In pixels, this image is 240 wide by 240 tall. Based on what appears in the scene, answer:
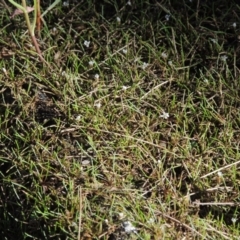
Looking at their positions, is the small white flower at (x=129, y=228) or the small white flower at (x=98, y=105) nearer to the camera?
the small white flower at (x=129, y=228)

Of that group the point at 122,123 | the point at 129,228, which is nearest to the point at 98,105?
the point at 122,123

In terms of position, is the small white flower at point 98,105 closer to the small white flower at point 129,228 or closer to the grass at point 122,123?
the grass at point 122,123

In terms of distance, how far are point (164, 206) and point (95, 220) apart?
0.22 m

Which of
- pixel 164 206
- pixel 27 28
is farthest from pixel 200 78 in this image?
pixel 27 28

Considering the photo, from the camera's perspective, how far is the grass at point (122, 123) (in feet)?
6.51

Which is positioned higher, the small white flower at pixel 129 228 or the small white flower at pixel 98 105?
the small white flower at pixel 98 105

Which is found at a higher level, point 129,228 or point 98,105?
point 98,105

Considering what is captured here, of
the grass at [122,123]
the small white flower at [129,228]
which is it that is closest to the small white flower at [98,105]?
the grass at [122,123]

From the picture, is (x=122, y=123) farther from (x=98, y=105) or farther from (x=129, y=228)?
(x=129, y=228)

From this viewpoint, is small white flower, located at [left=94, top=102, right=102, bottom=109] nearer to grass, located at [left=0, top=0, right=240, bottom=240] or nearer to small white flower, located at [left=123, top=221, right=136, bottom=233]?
grass, located at [left=0, top=0, right=240, bottom=240]

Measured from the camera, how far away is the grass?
198 centimetres

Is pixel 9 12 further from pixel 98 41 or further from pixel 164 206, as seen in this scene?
pixel 164 206

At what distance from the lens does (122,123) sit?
2.20 m

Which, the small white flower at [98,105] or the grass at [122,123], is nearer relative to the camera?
the grass at [122,123]
